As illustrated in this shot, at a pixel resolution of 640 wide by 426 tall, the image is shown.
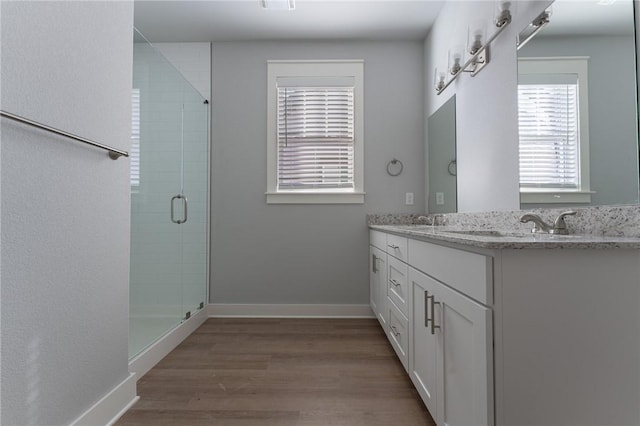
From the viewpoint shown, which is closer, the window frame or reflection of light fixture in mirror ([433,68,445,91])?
reflection of light fixture in mirror ([433,68,445,91])

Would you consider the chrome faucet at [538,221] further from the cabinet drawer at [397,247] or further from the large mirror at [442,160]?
the large mirror at [442,160]

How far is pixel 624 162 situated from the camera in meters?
1.25

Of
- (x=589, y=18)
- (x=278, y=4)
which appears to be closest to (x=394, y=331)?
Result: (x=589, y=18)

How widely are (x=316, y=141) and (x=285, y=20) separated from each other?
1.04 m

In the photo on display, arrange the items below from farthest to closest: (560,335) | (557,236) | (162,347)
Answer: (162,347) < (557,236) < (560,335)

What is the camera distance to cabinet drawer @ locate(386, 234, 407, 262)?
196 cm

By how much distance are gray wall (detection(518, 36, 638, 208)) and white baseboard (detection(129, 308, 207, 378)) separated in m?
2.32

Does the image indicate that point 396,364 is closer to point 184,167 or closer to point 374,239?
point 374,239

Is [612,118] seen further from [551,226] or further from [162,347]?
[162,347]

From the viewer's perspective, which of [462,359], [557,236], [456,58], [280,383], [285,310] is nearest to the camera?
[462,359]

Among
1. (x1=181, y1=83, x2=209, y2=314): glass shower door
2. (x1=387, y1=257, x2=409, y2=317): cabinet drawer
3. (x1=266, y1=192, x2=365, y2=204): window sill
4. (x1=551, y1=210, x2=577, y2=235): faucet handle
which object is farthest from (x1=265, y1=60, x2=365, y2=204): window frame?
(x1=551, y1=210, x2=577, y2=235): faucet handle

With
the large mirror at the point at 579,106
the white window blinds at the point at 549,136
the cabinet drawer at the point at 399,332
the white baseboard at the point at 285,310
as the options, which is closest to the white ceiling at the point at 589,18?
the large mirror at the point at 579,106

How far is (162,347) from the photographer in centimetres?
235

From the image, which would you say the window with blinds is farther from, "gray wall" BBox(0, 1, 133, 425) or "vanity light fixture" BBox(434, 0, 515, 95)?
"vanity light fixture" BBox(434, 0, 515, 95)
